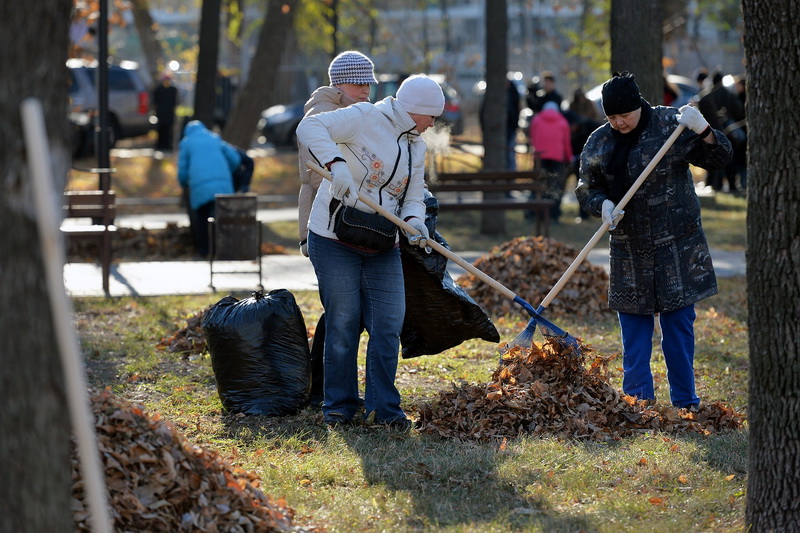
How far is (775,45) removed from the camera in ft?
12.6

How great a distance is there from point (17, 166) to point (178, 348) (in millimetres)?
5372

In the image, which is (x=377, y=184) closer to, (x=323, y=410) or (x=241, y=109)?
(x=323, y=410)

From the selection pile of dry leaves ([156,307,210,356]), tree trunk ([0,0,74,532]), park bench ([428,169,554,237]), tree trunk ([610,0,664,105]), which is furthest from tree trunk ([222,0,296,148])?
tree trunk ([0,0,74,532])

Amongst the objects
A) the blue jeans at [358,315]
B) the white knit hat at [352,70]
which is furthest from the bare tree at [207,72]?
the blue jeans at [358,315]

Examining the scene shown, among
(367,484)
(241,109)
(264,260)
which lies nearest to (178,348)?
(367,484)

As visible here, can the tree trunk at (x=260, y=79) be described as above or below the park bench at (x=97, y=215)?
above

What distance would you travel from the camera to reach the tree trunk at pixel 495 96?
48.4 ft

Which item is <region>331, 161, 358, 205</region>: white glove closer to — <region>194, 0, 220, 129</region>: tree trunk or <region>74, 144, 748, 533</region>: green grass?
<region>74, 144, 748, 533</region>: green grass

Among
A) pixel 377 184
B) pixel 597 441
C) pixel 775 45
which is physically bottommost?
pixel 597 441

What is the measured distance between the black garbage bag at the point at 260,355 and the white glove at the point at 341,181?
41.3 inches

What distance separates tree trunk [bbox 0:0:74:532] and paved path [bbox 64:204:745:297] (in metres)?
7.52

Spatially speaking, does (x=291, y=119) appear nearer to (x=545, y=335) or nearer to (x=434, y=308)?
(x=434, y=308)

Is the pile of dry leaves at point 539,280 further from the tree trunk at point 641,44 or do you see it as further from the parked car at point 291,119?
the parked car at point 291,119

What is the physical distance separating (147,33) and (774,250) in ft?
90.2
